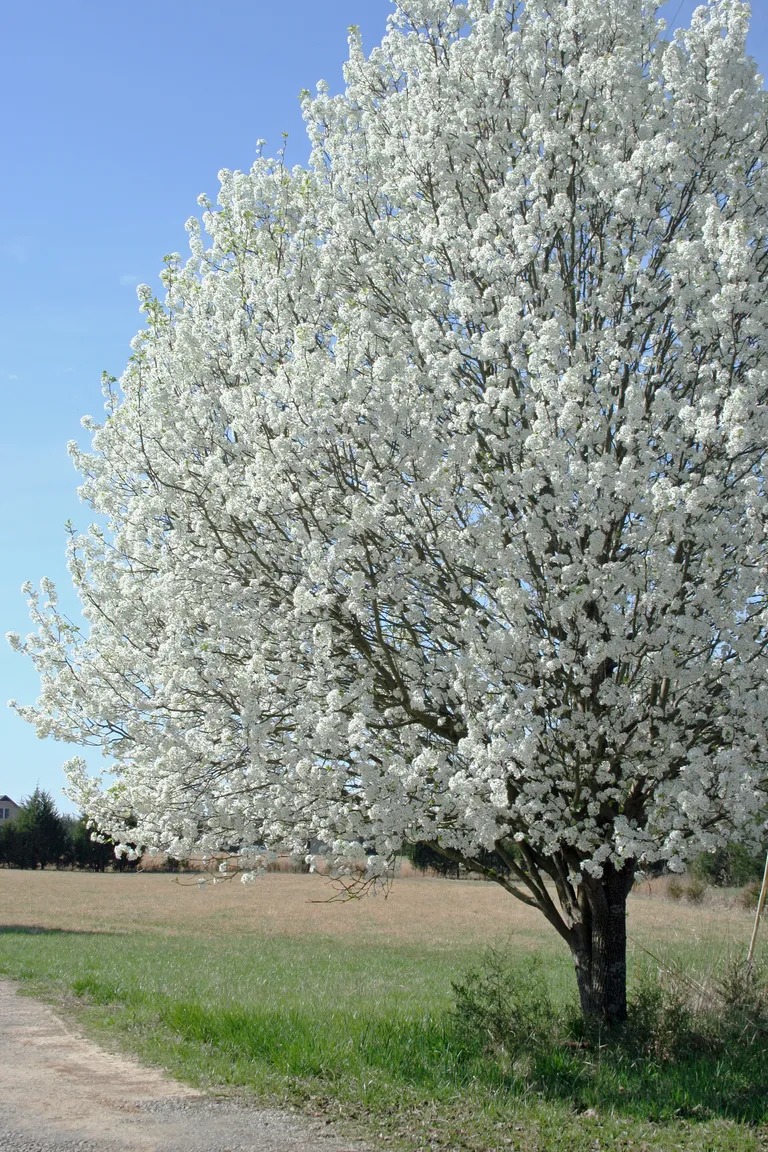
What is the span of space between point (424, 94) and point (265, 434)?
4083 millimetres

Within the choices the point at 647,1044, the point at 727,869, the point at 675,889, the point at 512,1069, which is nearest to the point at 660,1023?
the point at 647,1044

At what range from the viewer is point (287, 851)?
34.7 ft

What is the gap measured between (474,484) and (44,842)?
3158 inches

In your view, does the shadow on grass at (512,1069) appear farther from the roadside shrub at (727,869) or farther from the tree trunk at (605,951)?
the roadside shrub at (727,869)

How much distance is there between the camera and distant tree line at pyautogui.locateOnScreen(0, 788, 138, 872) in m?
80.9

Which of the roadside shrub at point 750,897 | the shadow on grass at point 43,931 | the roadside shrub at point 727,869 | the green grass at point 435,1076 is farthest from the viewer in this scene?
the roadside shrub at point 727,869

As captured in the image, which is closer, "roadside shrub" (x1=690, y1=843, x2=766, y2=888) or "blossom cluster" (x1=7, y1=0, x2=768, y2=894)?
"blossom cluster" (x1=7, y1=0, x2=768, y2=894)

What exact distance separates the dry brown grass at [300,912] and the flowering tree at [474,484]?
45.1 feet

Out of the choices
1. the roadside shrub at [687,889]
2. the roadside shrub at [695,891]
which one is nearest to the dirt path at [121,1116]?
the roadside shrub at [695,891]

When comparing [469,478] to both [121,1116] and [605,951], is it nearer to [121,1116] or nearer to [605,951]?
[605,951]

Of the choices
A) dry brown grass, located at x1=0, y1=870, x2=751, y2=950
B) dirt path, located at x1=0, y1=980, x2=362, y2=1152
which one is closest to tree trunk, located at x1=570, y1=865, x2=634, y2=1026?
dirt path, located at x1=0, y1=980, x2=362, y2=1152

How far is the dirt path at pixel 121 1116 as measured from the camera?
297 inches

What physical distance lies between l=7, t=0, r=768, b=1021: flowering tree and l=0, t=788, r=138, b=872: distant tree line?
75.0 meters

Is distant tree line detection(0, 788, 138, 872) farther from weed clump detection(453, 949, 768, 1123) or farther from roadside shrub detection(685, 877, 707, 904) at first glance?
weed clump detection(453, 949, 768, 1123)
